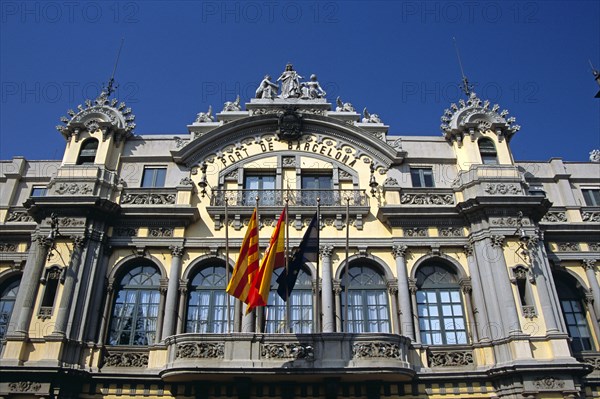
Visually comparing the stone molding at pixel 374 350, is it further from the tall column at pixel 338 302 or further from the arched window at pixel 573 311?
the arched window at pixel 573 311

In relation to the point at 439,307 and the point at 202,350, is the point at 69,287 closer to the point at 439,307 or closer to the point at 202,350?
the point at 202,350

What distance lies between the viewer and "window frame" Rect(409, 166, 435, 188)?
24.0 meters

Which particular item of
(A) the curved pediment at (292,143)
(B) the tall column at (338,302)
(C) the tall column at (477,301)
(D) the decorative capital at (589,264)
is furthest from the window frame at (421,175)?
(D) the decorative capital at (589,264)

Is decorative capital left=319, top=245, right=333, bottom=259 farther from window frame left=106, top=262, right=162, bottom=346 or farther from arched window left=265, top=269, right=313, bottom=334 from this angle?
window frame left=106, top=262, right=162, bottom=346

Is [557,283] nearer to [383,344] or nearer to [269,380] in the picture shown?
[383,344]

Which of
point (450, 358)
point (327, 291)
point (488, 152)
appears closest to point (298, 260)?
point (327, 291)

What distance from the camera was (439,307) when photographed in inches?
826

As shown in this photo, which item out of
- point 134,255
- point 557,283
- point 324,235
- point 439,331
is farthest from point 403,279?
point 134,255

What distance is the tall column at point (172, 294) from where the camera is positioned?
1978 centimetres

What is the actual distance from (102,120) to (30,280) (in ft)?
27.4

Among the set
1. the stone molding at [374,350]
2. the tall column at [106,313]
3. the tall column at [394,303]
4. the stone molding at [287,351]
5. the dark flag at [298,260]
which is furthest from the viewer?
the tall column at [394,303]

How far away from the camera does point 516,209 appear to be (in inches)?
851

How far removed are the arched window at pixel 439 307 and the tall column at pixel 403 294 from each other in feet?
2.23

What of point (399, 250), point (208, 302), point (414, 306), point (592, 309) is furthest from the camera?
Result: point (592, 309)
